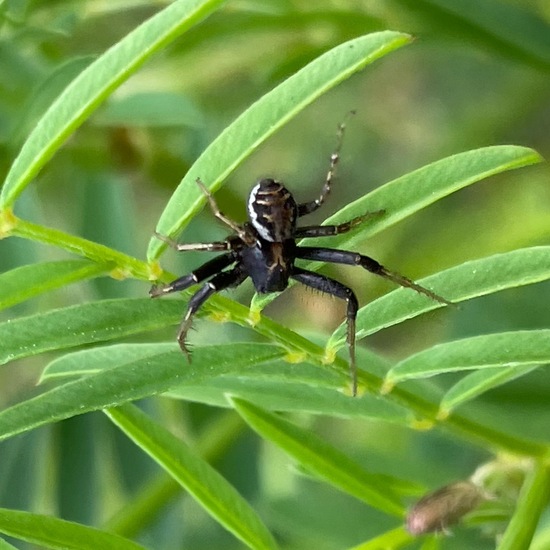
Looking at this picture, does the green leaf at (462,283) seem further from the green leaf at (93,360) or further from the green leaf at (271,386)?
the green leaf at (93,360)

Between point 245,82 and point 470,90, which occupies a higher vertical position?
point 470,90

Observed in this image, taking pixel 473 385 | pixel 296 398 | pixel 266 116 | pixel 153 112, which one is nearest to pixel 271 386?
pixel 296 398

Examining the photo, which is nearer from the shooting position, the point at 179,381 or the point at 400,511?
the point at 179,381

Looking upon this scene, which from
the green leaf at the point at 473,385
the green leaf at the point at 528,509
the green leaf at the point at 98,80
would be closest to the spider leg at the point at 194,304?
the green leaf at the point at 98,80

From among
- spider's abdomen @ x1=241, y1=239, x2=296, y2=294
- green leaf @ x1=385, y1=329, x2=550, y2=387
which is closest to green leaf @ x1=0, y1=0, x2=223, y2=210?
spider's abdomen @ x1=241, y1=239, x2=296, y2=294

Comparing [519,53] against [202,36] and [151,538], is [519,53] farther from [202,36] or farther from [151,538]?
[151,538]

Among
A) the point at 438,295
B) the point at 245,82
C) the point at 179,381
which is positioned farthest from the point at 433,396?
the point at 245,82

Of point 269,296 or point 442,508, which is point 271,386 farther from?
point 442,508

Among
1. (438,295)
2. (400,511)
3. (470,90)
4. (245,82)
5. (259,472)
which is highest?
(470,90)
